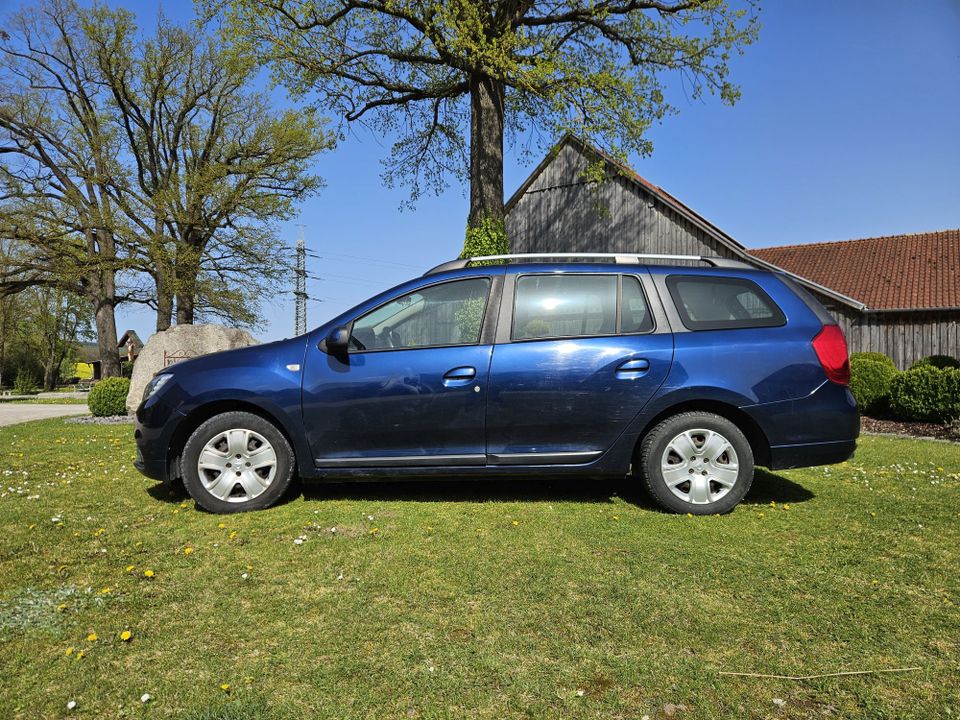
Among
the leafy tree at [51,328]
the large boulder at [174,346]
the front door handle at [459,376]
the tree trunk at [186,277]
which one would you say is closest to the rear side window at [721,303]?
the front door handle at [459,376]

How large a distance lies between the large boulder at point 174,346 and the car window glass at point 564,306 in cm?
989

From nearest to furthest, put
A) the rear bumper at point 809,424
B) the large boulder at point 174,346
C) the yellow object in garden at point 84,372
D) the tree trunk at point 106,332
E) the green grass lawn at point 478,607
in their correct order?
the green grass lawn at point 478,607
the rear bumper at point 809,424
the large boulder at point 174,346
the tree trunk at point 106,332
the yellow object in garden at point 84,372

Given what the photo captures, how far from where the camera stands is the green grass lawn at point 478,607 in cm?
211

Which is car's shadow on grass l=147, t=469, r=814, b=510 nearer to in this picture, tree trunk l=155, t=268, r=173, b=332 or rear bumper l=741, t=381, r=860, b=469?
rear bumper l=741, t=381, r=860, b=469

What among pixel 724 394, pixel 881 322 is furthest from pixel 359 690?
pixel 881 322

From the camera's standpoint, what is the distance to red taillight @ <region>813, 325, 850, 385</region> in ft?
14.3

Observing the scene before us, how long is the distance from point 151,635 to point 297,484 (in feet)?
8.90

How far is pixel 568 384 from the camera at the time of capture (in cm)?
436

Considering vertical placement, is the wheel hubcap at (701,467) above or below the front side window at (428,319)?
below

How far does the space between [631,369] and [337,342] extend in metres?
2.16

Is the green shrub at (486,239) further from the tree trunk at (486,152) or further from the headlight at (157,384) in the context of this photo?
the headlight at (157,384)

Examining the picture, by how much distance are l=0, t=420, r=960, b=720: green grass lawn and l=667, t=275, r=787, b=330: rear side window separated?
55.9 inches

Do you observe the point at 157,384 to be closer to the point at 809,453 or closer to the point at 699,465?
the point at 699,465

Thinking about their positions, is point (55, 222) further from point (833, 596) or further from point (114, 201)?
point (833, 596)
